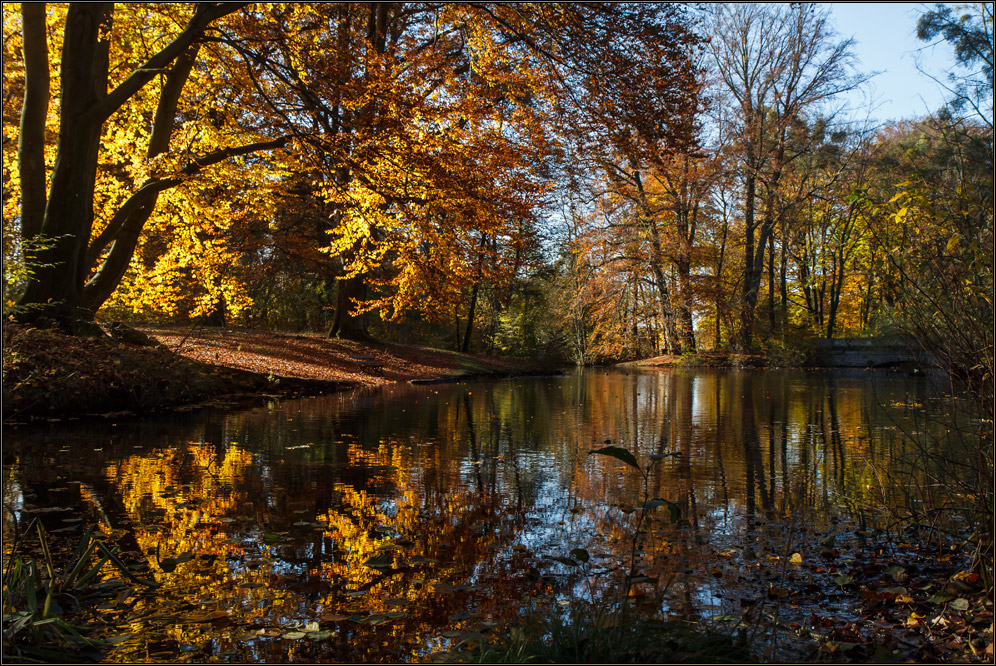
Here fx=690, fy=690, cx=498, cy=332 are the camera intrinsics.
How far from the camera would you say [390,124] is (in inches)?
392

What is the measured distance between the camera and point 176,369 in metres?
11.4

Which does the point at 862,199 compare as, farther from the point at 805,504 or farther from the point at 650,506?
the point at 805,504

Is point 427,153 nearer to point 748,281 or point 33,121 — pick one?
point 33,121

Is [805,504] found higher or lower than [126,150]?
lower

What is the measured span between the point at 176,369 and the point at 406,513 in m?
8.08

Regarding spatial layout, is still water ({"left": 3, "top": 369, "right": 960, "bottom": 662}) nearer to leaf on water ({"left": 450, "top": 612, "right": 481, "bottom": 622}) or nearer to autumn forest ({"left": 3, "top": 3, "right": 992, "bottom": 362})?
leaf on water ({"left": 450, "top": 612, "right": 481, "bottom": 622})

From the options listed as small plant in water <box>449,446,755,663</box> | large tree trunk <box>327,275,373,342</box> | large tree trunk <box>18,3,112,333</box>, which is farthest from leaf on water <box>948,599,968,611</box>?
large tree trunk <box>327,275,373,342</box>

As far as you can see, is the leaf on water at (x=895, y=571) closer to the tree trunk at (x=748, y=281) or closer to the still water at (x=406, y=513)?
the still water at (x=406, y=513)

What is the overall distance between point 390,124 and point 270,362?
8377 mm

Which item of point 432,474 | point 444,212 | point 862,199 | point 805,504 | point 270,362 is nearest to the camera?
point 862,199

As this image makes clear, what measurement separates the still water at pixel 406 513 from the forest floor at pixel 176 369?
0.70m

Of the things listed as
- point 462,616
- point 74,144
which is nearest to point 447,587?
point 462,616

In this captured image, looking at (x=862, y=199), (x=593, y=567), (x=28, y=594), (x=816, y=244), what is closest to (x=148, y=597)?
(x=28, y=594)

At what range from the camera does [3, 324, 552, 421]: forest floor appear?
8953mm
